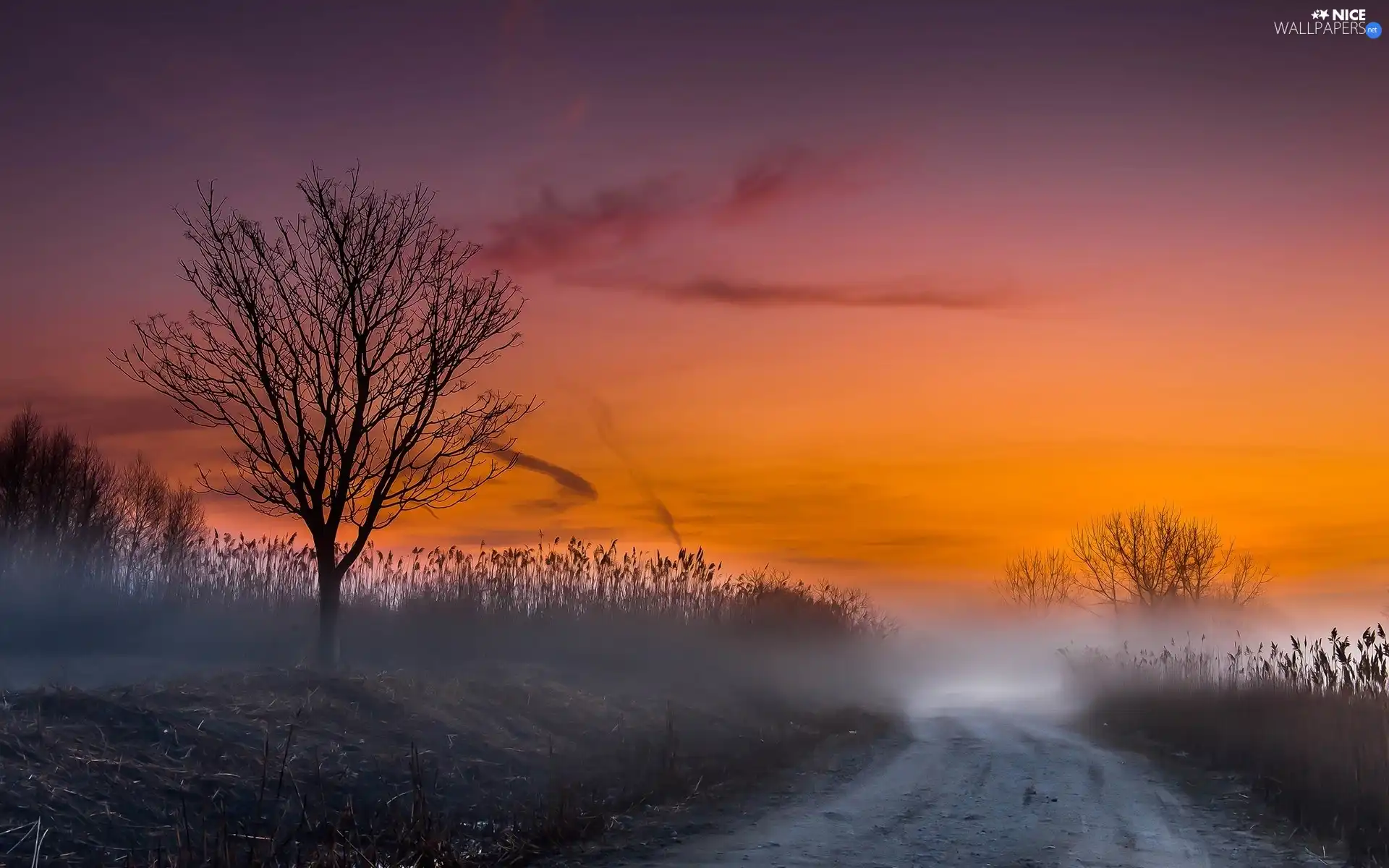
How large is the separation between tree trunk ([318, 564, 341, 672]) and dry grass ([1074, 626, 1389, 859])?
1369 centimetres

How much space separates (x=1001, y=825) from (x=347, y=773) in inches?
274

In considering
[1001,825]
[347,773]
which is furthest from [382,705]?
[1001,825]

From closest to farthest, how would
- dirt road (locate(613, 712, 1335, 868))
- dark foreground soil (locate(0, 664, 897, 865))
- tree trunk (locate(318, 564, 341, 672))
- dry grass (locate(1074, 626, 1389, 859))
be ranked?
dark foreground soil (locate(0, 664, 897, 865))
dirt road (locate(613, 712, 1335, 868))
dry grass (locate(1074, 626, 1389, 859))
tree trunk (locate(318, 564, 341, 672))

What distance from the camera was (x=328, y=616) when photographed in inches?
640

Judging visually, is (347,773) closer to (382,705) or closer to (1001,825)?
(382,705)

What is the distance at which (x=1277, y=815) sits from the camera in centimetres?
1230

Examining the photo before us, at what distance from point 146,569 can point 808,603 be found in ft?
62.5

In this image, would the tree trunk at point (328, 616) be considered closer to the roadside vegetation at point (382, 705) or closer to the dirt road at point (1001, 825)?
the roadside vegetation at point (382, 705)

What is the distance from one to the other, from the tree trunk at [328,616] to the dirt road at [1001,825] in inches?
322

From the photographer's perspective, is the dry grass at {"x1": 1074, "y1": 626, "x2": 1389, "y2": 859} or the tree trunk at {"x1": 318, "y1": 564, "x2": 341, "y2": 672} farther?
the tree trunk at {"x1": 318, "y1": 564, "x2": 341, "y2": 672}

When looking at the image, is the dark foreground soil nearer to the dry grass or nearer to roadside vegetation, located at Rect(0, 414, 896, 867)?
roadside vegetation, located at Rect(0, 414, 896, 867)

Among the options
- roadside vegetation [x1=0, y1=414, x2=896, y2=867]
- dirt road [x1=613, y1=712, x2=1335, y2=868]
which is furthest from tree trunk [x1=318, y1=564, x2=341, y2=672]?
dirt road [x1=613, y1=712, x2=1335, y2=868]

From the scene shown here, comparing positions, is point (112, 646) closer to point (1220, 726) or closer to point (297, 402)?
point (297, 402)

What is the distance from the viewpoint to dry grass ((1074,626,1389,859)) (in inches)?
458
